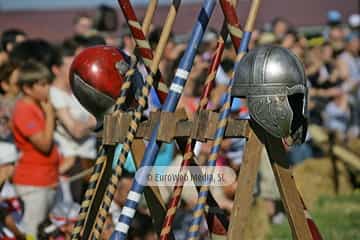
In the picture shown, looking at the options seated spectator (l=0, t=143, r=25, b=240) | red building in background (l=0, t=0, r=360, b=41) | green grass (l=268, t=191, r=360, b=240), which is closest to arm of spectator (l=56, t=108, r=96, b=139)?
seated spectator (l=0, t=143, r=25, b=240)

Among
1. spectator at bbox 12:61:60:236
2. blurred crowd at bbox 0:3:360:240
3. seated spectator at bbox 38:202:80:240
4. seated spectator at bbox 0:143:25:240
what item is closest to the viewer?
seated spectator at bbox 0:143:25:240

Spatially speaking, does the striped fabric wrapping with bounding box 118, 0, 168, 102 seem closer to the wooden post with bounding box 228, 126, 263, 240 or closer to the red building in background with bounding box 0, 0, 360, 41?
the wooden post with bounding box 228, 126, 263, 240

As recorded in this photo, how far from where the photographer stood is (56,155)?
28.1 feet

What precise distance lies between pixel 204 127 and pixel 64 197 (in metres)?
3.34

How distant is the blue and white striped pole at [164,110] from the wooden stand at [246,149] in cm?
7

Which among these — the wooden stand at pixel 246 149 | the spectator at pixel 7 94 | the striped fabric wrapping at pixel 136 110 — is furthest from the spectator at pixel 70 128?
the wooden stand at pixel 246 149

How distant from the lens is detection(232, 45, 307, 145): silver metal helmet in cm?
545

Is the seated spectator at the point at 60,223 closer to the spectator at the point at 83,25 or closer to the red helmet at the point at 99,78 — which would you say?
the red helmet at the point at 99,78

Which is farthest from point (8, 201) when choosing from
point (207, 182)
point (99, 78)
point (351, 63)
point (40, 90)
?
point (351, 63)

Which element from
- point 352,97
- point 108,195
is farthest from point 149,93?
point 352,97

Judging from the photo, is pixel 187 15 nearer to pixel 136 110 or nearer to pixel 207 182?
pixel 136 110

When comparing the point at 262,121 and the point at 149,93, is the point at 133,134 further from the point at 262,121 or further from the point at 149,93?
the point at 262,121

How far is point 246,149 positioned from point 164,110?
0.48m

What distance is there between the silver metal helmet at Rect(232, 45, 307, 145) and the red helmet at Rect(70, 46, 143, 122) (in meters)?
0.76
